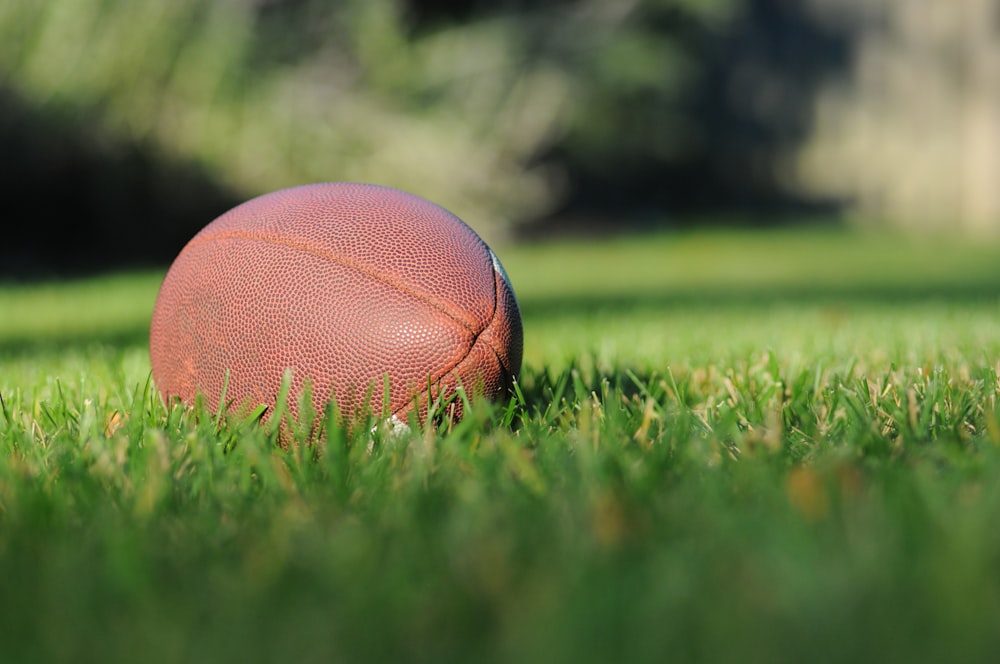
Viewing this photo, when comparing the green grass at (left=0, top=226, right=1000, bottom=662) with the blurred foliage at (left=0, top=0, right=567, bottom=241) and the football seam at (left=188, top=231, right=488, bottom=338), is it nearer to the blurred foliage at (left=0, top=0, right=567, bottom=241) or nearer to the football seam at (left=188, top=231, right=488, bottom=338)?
the football seam at (left=188, top=231, right=488, bottom=338)

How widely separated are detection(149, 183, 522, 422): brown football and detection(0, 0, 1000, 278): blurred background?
19.8ft

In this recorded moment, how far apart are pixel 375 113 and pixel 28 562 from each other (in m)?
8.33

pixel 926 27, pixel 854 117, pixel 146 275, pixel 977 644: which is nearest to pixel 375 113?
pixel 146 275

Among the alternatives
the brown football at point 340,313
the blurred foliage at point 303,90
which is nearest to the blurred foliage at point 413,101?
the blurred foliage at point 303,90

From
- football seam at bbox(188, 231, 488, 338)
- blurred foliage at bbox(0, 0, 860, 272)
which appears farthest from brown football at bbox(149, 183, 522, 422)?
blurred foliage at bbox(0, 0, 860, 272)

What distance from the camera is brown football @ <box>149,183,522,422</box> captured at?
7.32ft

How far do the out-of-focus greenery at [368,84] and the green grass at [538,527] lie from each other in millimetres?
5568

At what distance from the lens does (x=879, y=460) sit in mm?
1831

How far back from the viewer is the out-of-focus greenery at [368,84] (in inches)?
314

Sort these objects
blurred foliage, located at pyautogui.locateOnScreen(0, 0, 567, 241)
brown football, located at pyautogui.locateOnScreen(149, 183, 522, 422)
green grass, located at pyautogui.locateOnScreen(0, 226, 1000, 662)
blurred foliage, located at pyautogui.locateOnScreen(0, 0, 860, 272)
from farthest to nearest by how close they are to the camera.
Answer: blurred foliage, located at pyautogui.locateOnScreen(0, 0, 860, 272)
blurred foliage, located at pyautogui.locateOnScreen(0, 0, 567, 241)
brown football, located at pyautogui.locateOnScreen(149, 183, 522, 422)
green grass, located at pyautogui.locateOnScreen(0, 226, 1000, 662)

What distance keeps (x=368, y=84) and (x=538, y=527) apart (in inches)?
341

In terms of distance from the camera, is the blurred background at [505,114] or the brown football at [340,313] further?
the blurred background at [505,114]

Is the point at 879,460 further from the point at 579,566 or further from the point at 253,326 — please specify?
the point at 253,326

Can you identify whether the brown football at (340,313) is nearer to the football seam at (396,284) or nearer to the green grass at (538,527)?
the football seam at (396,284)
